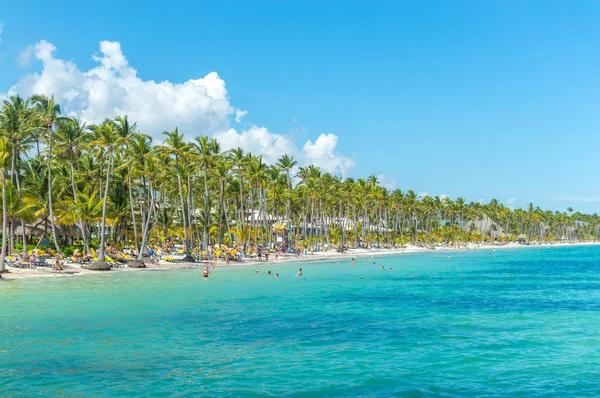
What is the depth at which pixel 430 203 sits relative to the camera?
156 metres

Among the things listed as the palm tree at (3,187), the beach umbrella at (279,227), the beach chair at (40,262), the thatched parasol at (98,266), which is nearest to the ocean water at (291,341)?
the palm tree at (3,187)

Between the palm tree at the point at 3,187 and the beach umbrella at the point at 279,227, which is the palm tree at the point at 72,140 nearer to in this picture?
the palm tree at the point at 3,187

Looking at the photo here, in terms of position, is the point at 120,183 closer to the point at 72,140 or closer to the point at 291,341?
the point at 72,140

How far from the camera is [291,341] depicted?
21.6m

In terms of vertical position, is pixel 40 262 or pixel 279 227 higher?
pixel 279 227

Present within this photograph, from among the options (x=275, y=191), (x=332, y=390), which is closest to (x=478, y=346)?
(x=332, y=390)

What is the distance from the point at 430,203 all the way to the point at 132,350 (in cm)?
14319

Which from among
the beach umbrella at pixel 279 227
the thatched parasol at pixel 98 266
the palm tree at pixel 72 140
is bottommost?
the thatched parasol at pixel 98 266

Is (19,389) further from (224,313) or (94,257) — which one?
(94,257)

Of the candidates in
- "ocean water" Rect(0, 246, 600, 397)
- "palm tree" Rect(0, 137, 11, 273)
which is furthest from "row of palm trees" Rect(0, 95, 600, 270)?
"ocean water" Rect(0, 246, 600, 397)

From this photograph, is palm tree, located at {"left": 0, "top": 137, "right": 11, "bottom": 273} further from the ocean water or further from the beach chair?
the ocean water

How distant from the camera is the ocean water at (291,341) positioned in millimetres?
15961

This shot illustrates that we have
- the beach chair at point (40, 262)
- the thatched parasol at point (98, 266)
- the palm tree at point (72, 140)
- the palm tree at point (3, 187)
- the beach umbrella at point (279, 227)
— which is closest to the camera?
the palm tree at point (3, 187)

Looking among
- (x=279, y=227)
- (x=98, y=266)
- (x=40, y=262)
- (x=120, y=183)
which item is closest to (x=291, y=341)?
(x=98, y=266)
